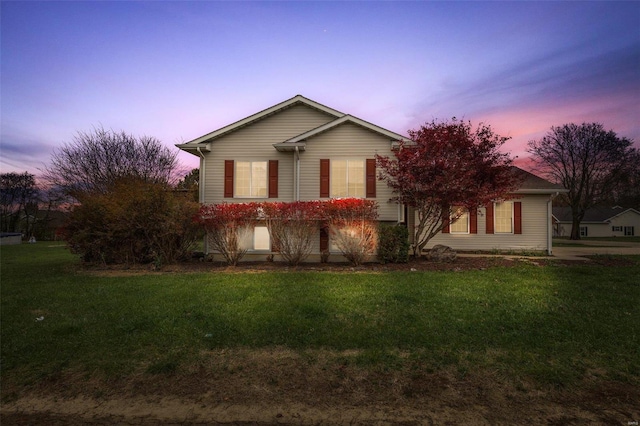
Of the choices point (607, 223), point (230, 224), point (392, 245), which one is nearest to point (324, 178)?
point (392, 245)

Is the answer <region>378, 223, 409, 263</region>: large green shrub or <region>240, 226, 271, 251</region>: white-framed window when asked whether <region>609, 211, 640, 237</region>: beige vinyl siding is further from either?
<region>240, 226, 271, 251</region>: white-framed window

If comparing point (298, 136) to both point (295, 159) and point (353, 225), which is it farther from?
point (353, 225)

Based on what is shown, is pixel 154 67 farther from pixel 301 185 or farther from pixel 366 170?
pixel 366 170

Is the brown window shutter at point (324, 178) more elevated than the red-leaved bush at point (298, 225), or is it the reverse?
the brown window shutter at point (324, 178)

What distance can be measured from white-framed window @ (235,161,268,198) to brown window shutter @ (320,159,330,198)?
7.52 ft

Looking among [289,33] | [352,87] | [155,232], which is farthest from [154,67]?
[352,87]

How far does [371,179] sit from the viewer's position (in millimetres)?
13453

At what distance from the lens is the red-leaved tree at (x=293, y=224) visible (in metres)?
10.9

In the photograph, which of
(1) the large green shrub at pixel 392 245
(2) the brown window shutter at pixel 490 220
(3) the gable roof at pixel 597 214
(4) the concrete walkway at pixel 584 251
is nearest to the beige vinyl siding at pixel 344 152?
(1) the large green shrub at pixel 392 245

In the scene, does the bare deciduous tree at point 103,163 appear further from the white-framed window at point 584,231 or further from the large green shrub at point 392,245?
the white-framed window at point 584,231

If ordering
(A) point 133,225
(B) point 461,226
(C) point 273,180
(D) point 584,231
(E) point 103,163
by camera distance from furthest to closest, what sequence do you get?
(D) point 584,231, (E) point 103,163, (B) point 461,226, (C) point 273,180, (A) point 133,225

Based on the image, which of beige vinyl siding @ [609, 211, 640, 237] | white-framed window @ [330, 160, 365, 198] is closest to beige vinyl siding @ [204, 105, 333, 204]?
white-framed window @ [330, 160, 365, 198]

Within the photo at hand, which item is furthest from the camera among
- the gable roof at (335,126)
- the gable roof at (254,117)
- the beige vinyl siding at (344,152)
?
the gable roof at (254,117)

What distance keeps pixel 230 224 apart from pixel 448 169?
282 inches
